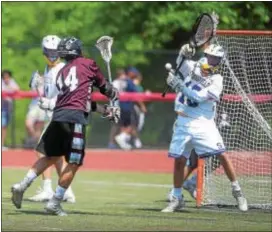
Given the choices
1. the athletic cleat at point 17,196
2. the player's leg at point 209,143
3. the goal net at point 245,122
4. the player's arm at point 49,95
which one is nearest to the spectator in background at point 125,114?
the goal net at point 245,122

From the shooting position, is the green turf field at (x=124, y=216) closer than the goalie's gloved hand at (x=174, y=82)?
Yes

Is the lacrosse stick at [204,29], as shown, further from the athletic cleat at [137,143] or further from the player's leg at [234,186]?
the athletic cleat at [137,143]

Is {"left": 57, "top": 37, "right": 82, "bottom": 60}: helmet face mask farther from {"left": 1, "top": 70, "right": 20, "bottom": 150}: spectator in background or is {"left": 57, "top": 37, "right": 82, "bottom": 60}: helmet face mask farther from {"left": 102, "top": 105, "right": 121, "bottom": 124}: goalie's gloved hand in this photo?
{"left": 1, "top": 70, "right": 20, "bottom": 150}: spectator in background

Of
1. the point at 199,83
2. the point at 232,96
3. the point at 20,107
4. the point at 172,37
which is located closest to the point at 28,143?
the point at 20,107

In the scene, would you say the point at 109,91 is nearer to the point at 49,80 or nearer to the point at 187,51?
the point at 187,51

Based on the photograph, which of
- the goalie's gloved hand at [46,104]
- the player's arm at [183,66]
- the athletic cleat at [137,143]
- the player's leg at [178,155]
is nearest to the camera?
the player's arm at [183,66]

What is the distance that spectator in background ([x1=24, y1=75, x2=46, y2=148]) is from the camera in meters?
18.3

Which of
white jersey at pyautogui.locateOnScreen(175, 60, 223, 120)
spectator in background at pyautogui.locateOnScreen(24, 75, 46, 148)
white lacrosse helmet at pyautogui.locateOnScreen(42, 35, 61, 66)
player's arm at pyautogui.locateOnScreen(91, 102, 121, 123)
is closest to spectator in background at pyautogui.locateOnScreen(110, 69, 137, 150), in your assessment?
spectator in background at pyautogui.locateOnScreen(24, 75, 46, 148)

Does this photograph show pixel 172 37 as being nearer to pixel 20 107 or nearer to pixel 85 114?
pixel 20 107

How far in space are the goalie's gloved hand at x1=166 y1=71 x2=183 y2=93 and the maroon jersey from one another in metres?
0.75

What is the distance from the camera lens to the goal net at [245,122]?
1287cm

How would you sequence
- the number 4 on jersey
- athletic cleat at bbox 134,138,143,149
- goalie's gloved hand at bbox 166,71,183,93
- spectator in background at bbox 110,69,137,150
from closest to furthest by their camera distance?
the number 4 on jersey
goalie's gloved hand at bbox 166,71,183,93
spectator in background at bbox 110,69,137,150
athletic cleat at bbox 134,138,143,149

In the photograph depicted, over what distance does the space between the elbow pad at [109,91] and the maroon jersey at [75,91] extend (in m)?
0.14

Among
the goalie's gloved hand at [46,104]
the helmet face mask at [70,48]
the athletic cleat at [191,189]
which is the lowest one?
the athletic cleat at [191,189]
